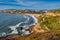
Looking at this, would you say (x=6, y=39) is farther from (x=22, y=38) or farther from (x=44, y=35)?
(x=44, y=35)

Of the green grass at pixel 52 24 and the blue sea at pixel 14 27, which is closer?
the green grass at pixel 52 24

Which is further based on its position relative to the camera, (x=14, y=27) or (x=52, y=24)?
(x=14, y=27)

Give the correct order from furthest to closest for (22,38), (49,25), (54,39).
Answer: (49,25) < (22,38) < (54,39)

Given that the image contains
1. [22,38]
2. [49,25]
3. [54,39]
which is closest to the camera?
[54,39]

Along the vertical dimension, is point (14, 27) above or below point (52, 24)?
below

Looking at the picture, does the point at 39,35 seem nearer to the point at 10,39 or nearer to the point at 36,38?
the point at 36,38

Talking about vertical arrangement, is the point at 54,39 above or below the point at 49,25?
above

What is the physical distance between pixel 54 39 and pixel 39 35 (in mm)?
2612

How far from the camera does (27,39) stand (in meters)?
29.2

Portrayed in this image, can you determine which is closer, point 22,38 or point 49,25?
point 22,38

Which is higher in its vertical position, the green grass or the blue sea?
the green grass

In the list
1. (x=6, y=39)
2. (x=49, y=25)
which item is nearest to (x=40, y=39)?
(x=6, y=39)

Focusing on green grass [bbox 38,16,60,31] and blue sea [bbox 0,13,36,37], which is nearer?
green grass [bbox 38,16,60,31]

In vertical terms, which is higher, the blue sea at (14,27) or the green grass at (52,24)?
the green grass at (52,24)
